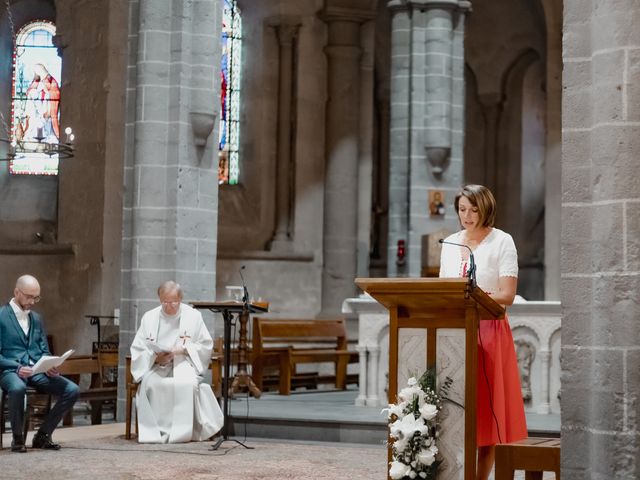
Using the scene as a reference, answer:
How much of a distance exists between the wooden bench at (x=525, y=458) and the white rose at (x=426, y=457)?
1.01ft

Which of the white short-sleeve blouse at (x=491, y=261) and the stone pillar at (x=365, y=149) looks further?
the stone pillar at (x=365, y=149)

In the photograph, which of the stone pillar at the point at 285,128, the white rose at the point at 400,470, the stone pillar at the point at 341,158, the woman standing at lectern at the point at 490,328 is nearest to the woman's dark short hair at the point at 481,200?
the woman standing at lectern at the point at 490,328

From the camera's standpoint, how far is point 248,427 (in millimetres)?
11266

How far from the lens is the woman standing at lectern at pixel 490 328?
6.18 meters

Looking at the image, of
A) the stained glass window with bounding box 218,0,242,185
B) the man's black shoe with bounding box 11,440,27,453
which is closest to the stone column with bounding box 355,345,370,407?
the man's black shoe with bounding box 11,440,27,453

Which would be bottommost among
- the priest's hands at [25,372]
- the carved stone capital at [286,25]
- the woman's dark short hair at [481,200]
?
the priest's hands at [25,372]

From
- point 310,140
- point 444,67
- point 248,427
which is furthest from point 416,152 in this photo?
point 248,427

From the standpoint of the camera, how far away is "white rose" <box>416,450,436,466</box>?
593 centimetres

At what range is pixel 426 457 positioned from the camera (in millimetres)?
5926

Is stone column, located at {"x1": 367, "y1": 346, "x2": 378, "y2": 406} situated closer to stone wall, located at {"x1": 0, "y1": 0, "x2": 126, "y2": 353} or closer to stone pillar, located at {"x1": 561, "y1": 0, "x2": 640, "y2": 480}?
stone wall, located at {"x1": 0, "y1": 0, "x2": 126, "y2": 353}

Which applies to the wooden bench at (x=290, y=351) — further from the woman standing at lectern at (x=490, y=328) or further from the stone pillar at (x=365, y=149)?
the woman standing at lectern at (x=490, y=328)

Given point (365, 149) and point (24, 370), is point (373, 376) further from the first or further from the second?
point (365, 149)

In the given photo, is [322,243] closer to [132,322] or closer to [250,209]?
[250,209]

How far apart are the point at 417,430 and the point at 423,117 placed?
36.6ft
